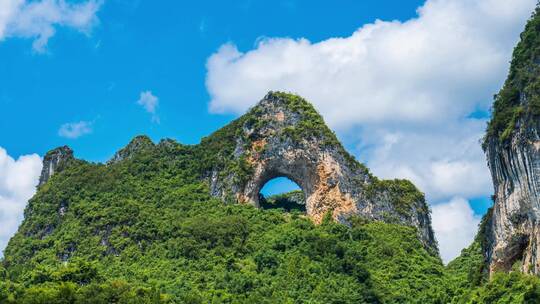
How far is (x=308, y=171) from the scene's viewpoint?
161 ft

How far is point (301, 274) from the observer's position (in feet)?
131

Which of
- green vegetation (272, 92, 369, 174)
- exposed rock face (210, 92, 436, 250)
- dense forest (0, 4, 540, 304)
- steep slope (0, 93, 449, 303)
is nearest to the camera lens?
dense forest (0, 4, 540, 304)

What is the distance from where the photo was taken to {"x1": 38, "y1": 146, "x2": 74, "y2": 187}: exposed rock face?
5906 centimetres

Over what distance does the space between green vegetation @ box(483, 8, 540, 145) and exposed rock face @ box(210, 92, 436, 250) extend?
15.8m

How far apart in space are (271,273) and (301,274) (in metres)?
1.82

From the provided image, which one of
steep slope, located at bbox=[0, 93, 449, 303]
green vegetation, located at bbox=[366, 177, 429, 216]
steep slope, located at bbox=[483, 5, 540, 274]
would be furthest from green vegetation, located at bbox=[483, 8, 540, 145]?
green vegetation, located at bbox=[366, 177, 429, 216]

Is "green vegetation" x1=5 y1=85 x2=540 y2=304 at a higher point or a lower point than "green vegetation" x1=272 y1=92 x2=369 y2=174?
lower

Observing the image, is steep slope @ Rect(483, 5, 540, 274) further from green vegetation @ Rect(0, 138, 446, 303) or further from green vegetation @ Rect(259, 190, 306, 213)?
green vegetation @ Rect(259, 190, 306, 213)

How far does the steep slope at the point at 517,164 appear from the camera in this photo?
29953mm

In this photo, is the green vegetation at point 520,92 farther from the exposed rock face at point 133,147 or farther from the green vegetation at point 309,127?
the exposed rock face at point 133,147

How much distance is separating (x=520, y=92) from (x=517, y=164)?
13.1 ft

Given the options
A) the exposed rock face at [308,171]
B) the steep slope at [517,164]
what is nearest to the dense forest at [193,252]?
the exposed rock face at [308,171]

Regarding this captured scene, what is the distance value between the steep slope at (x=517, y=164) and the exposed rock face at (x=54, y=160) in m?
38.1

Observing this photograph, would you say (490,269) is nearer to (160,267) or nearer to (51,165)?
(160,267)
